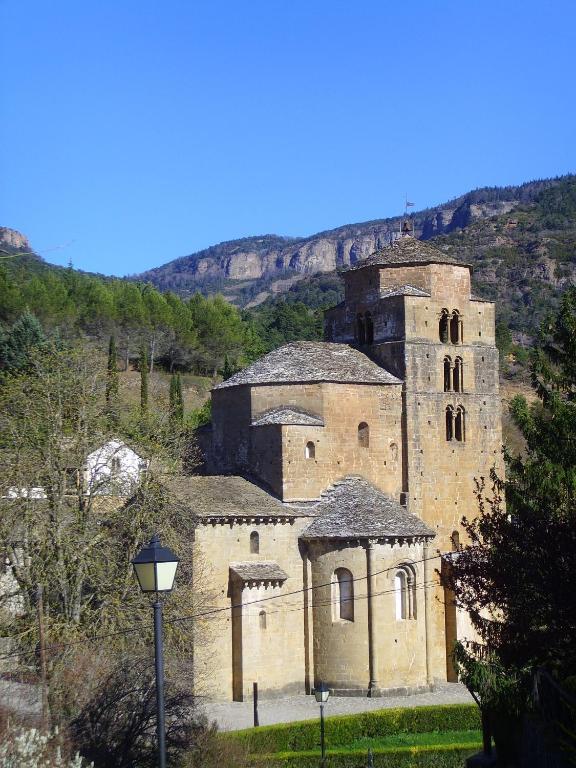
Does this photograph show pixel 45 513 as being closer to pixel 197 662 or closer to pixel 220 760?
pixel 197 662

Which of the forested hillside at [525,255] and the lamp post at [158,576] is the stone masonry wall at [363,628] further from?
the forested hillside at [525,255]

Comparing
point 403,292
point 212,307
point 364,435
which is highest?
point 212,307

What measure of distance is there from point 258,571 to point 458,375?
1061 cm

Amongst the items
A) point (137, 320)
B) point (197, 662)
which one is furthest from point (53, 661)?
point (137, 320)

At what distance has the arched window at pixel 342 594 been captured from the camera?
1475 inches

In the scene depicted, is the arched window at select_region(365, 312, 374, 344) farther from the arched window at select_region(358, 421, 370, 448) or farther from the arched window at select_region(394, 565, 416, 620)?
the arched window at select_region(394, 565, 416, 620)

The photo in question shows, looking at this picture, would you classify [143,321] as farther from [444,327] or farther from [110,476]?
[110,476]

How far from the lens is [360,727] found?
105ft

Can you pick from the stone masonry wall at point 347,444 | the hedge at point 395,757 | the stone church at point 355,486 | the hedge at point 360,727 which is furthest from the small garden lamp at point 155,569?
the stone masonry wall at point 347,444

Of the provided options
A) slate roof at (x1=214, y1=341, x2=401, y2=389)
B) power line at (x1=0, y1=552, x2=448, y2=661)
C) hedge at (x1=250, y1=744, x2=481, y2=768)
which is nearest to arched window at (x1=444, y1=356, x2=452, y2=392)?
slate roof at (x1=214, y1=341, x2=401, y2=389)

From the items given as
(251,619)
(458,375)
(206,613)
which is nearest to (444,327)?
(458,375)

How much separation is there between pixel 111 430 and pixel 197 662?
7177 millimetres

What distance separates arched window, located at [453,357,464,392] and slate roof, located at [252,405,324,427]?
5.68 metres

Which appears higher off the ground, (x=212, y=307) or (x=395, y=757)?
(x=212, y=307)
